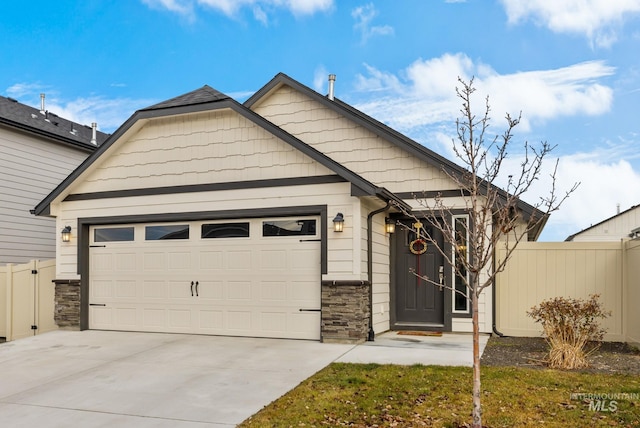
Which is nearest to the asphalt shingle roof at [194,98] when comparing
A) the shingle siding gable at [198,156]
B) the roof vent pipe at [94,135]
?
the shingle siding gable at [198,156]

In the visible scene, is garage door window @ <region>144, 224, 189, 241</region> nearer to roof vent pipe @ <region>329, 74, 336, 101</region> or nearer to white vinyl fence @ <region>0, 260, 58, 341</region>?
white vinyl fence @ <region>0, 260, 58, 341</region>

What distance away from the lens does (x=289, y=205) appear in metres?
8.92

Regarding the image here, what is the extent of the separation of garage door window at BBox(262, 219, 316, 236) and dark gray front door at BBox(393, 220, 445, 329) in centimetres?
218

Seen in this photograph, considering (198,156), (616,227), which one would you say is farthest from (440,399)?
(616,227)

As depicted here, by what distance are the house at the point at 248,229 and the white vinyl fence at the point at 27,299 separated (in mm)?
687

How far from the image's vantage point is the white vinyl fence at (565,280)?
9055mm

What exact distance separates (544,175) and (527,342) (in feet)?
13.9

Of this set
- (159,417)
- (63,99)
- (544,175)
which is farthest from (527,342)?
(63,99)

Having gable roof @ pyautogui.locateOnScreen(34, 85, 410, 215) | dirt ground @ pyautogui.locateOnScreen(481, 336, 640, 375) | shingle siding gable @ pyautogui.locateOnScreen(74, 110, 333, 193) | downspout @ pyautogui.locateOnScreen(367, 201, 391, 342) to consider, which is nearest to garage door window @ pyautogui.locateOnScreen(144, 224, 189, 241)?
shingle siding gable @ pyautogui.locateOnScreen(74, 110, 333, 193)

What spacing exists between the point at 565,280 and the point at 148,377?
7.32 metres

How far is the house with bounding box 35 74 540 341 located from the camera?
28.5ft

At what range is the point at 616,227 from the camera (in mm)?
28984

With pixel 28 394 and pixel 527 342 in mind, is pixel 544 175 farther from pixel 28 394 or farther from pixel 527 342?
pixel 28 394

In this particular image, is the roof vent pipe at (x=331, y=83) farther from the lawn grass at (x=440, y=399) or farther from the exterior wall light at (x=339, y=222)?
the lawn grass at (x=440, y=399)
